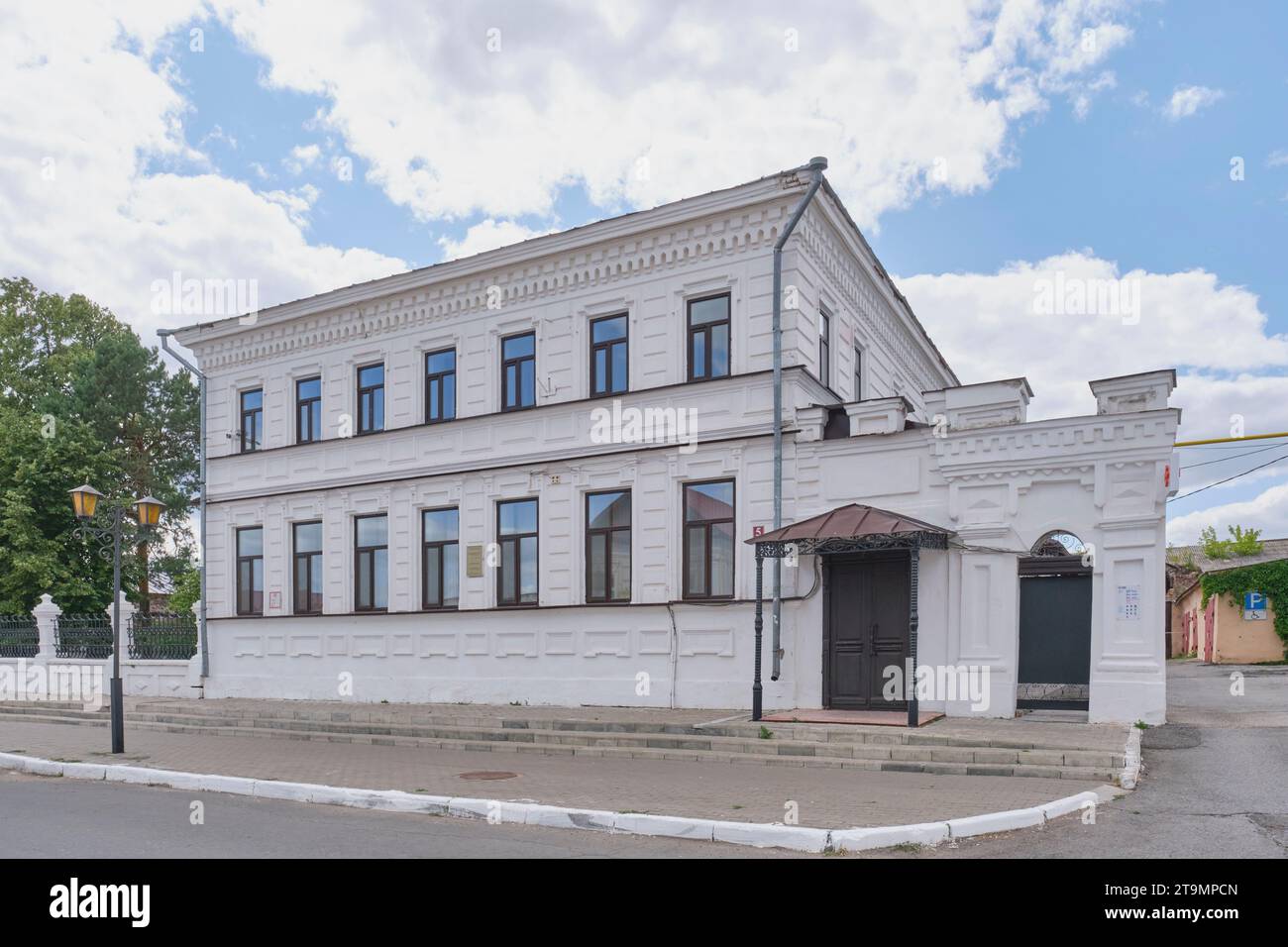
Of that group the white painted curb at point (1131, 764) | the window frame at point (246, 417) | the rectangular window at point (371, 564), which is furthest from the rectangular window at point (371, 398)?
the white painted curb at point (1131, 764)

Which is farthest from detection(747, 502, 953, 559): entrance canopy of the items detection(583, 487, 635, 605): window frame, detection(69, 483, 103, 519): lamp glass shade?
detection(69, 483, 103, 519): lamp glass shade

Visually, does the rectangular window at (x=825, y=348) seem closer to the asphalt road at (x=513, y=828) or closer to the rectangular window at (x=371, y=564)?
the asphalt road at (x=513, y=828)

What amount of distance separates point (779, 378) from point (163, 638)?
53.4ft

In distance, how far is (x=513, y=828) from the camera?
29.1ft

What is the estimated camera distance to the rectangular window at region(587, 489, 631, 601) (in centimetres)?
1770

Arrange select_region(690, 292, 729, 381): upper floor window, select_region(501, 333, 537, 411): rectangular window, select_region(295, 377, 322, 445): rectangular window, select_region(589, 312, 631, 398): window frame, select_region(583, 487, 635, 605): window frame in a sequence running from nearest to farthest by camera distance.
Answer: select_region(690, 292, 729, 381): upper floor window < select_region(583, 487, 635, 605): window frame < select_region(589, 312, 631, 398): window frame < select_region(501, 333, 537, 411): rectangular window < select_region(295, 377, 322, 445): rectangular window

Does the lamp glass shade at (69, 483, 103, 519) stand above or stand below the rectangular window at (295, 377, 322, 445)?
below

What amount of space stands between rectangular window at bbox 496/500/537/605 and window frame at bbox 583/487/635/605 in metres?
1.16

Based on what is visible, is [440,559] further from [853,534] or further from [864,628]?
[853,534]

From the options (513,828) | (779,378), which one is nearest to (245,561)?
(779,378)

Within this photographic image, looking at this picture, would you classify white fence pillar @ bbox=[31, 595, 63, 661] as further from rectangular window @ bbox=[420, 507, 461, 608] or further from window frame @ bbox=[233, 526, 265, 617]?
rectangular window @ bbox=[420, 507, 461, 608]

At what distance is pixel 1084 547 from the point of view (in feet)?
44.9
